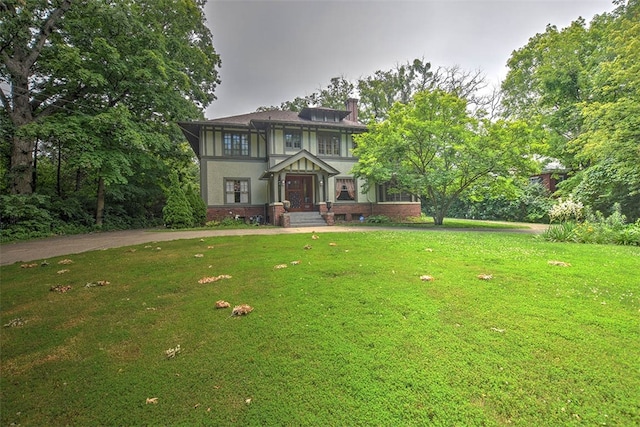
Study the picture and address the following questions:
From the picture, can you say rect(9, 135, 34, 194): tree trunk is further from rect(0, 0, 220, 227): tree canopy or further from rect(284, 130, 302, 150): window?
rect(284, 130, 302, 150): window

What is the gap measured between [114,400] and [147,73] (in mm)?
15288

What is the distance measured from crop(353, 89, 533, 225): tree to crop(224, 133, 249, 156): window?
26.0 feet

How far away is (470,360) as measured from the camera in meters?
2.16

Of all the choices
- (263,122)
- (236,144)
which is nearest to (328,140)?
(263,122)

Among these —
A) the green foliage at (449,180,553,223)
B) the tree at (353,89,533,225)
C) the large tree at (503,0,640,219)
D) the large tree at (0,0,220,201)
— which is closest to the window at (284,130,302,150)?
the tree at (353,89,533,225)

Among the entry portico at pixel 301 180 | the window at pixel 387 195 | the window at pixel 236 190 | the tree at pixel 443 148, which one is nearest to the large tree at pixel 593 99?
the tree at pixel 443 148

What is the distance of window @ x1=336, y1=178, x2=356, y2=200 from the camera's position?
1967 centimetres

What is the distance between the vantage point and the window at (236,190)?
18000mm

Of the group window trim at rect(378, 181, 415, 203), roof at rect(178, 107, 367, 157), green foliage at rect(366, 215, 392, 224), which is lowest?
green foliage at rect(366, 215, 392, 224)

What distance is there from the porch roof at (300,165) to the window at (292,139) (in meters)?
2.03

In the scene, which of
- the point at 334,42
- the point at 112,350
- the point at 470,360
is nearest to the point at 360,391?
the point at 470,360

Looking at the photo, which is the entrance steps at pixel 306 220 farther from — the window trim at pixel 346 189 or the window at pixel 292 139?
the window at pixel 292 139

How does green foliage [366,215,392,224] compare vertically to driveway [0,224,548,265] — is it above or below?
above

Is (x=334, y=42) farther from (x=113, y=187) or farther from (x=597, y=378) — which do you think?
(x=597, y=378)
